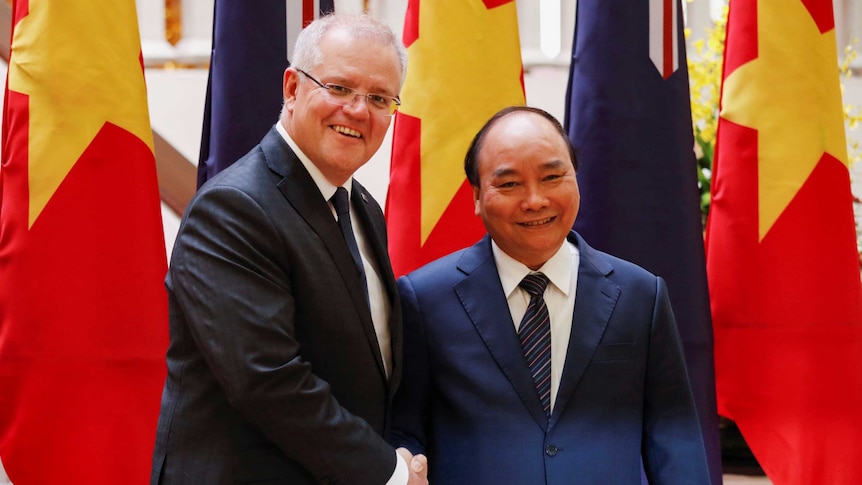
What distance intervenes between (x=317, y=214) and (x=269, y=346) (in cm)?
25

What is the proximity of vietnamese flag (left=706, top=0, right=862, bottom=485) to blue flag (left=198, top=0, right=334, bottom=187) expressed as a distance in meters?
1.03

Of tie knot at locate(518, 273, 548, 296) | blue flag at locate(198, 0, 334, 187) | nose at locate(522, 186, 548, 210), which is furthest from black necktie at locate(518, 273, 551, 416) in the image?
blue flag at locate(198, 0, 334, 187)

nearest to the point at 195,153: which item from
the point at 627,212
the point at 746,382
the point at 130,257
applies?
the point at 130,257

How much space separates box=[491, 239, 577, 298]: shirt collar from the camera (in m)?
1.47

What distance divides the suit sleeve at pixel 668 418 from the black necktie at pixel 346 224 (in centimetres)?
48

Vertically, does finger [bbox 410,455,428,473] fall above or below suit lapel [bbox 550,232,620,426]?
below

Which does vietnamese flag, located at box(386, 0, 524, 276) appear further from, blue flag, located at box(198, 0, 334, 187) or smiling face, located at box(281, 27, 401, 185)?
smiling face, located at box(281, 27, 401, 185)

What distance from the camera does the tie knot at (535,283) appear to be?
1461mm

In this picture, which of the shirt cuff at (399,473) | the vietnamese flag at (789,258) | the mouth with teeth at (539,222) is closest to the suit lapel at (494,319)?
the mouth with teeth at (539,222)

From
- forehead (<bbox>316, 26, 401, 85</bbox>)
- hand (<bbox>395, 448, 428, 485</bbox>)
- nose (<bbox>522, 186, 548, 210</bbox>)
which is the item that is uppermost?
forehead (<bbox>316, 26, 401, 85</bbox>)

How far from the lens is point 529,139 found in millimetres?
1430

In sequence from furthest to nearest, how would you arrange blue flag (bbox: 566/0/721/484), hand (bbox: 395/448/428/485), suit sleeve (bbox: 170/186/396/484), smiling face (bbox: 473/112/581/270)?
blue flag (bbox: 566/0/721/484) → smiling face (bbox: 473/112/581/270) → hand (bbox: 395/448/428/485) → suit sleeve (bbox: 170/186/396/484)

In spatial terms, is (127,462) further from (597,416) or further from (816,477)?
(816,477)

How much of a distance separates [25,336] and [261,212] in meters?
0.87
